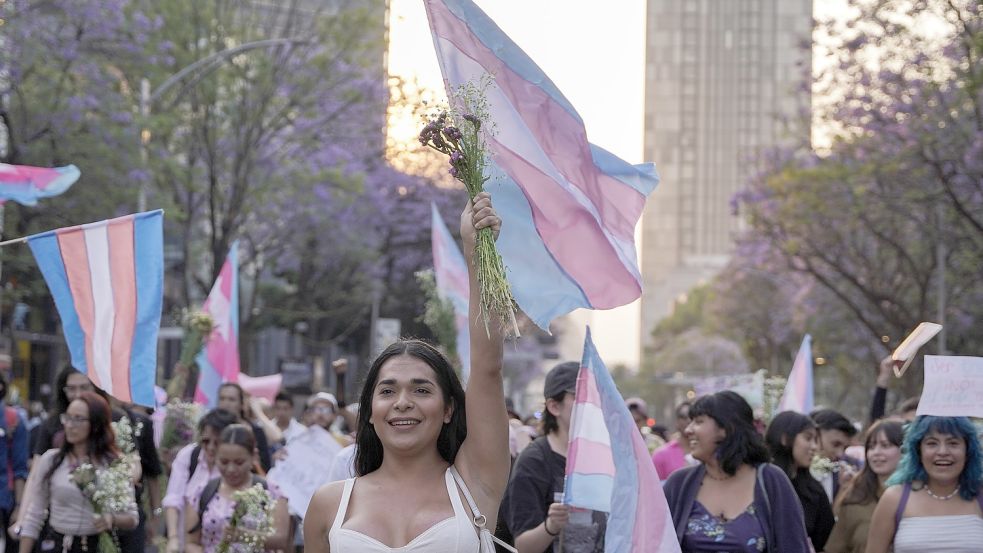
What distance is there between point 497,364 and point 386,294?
127ft

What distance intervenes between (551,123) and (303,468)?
4.21 metres

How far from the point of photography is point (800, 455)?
27.9 ft

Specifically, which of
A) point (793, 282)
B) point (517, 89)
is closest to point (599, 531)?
point (517, 89)

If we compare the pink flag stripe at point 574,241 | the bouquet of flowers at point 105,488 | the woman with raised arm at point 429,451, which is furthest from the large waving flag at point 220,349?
the woman with raised arm at point 429,451

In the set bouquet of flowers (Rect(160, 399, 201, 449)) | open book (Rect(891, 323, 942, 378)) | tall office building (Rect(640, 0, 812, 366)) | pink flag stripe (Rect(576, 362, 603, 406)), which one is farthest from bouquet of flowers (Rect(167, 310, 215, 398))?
tall office building (Rect(640, 0, 812, 366))

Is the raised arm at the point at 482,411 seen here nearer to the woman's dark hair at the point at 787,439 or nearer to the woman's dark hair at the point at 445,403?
the woman's dark hair at the point at 445,403

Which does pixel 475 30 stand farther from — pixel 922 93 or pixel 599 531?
pixel 922 93

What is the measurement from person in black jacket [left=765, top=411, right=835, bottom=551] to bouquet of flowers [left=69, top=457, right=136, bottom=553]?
11.5 feet

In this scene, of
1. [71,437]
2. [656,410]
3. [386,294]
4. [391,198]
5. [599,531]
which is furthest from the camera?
[656,410]

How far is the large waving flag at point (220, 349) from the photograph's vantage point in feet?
48.7

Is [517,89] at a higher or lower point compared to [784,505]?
higher

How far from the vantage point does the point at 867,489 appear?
842 centimetres

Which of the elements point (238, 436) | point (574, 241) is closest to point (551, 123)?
point (574, 241)

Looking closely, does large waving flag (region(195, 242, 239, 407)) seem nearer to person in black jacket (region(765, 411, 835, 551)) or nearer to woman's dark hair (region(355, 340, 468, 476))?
person in black jacket (region(765, 411, 835, 551))
